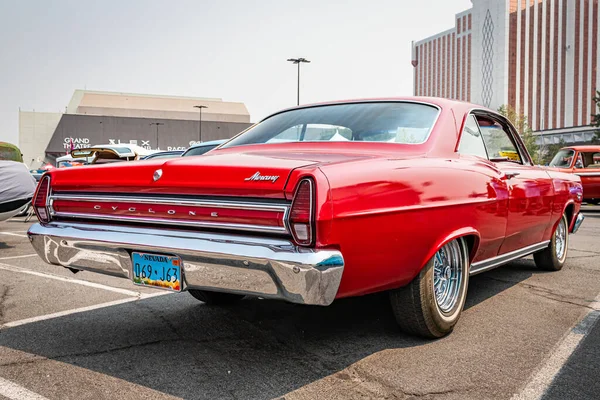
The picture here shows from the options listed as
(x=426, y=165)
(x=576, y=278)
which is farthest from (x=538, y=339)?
(x=576, y=278)

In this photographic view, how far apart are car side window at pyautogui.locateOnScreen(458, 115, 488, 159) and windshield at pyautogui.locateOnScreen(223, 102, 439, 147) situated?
0.99 ft

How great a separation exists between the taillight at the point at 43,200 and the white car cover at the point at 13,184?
17.0ft

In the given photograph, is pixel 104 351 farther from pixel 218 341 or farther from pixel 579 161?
pixel 579 161

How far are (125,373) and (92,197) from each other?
1028 millimetres

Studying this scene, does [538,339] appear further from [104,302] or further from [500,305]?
[104,302]

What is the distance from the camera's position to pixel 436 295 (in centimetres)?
373

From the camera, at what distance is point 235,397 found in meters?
2.75

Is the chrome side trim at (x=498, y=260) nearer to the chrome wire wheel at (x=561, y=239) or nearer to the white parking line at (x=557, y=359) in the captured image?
the white parking line at (x=557, y=359)

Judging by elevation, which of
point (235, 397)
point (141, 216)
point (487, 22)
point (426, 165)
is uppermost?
point (487, 22)

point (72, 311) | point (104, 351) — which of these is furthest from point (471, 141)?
point (72, 311)

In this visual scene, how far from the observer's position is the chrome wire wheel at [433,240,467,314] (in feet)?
12.3

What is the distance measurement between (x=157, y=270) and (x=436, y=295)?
1694 millimetres

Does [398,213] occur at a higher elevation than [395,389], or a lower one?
higher

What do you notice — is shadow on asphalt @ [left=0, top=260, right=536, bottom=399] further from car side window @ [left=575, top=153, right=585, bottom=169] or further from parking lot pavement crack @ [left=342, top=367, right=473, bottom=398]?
car side window @ [left=575, top=153, right=585, bottom=169]
